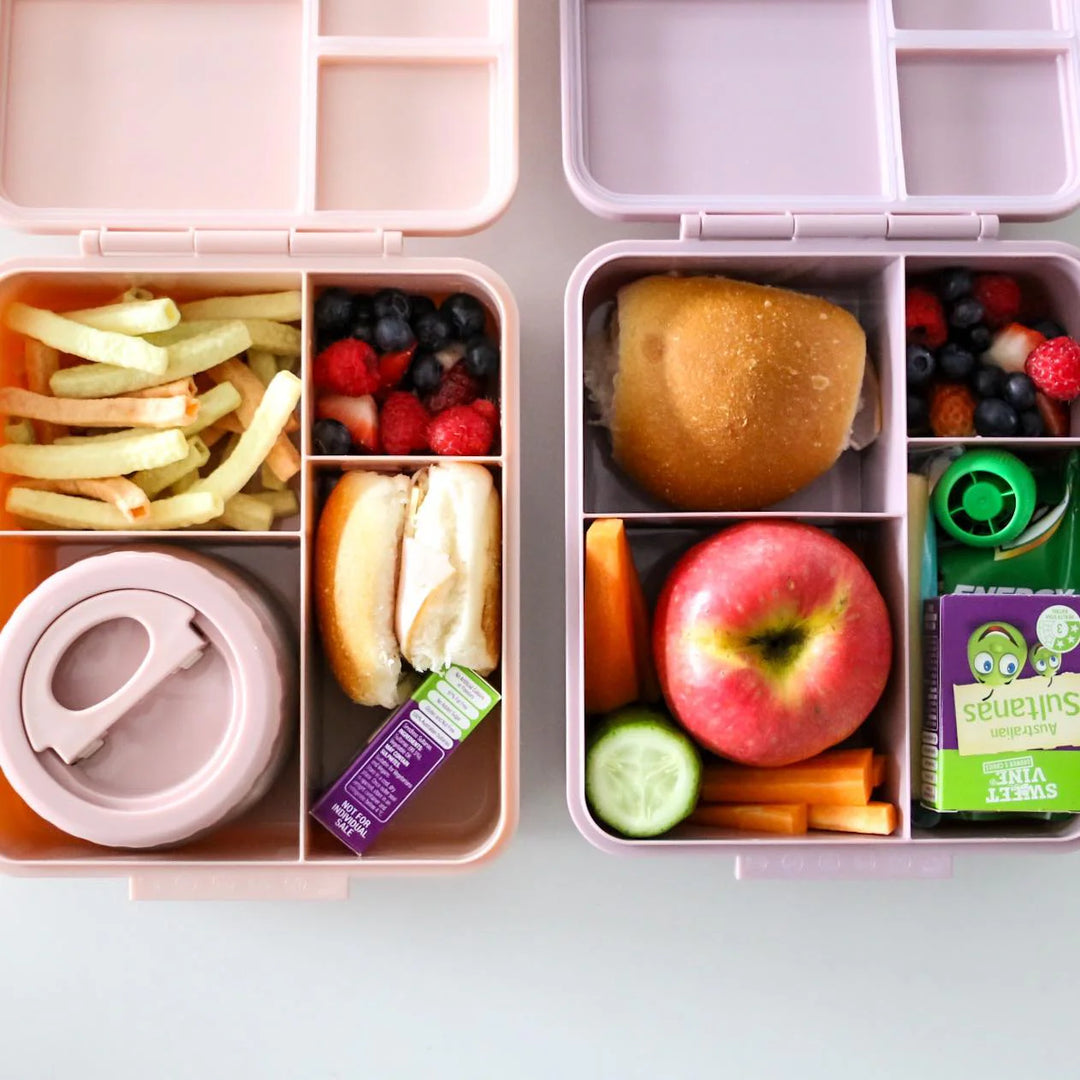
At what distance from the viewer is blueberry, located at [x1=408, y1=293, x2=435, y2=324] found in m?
0.96

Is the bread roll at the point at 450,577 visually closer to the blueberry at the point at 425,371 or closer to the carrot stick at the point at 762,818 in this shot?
the blueberry at the point at 425,371

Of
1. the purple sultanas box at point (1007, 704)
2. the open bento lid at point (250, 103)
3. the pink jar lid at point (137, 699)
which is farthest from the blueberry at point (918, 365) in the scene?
the pink jar lid at point (137, 699)

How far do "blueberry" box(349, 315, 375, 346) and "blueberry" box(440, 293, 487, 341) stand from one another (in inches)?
2.7

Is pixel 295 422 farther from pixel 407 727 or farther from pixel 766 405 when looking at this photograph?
pixel 766 405

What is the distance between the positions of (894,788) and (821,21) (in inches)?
28.0

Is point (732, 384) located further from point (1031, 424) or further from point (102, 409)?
point (102, 409)

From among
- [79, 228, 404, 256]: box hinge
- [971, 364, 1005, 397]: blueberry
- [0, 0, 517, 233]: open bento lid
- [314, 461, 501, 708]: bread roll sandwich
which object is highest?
[0, 0, 517, 233]: open bento lid

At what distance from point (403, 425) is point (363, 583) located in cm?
16

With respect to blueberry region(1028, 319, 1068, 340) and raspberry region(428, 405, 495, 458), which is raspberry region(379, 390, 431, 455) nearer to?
raspberry region(428, 405, 495, 458)

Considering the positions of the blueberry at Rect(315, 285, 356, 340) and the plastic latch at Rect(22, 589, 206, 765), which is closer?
the plastic latch at Rect(22, 589, 206, 765)

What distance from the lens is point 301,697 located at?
0.90 metres

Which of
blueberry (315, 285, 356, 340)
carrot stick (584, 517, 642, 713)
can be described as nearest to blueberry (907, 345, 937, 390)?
carrot stick (584, 517, 642, 713)

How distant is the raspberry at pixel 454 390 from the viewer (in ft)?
3.14

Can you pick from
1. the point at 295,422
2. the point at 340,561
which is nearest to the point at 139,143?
the point at 295,422
